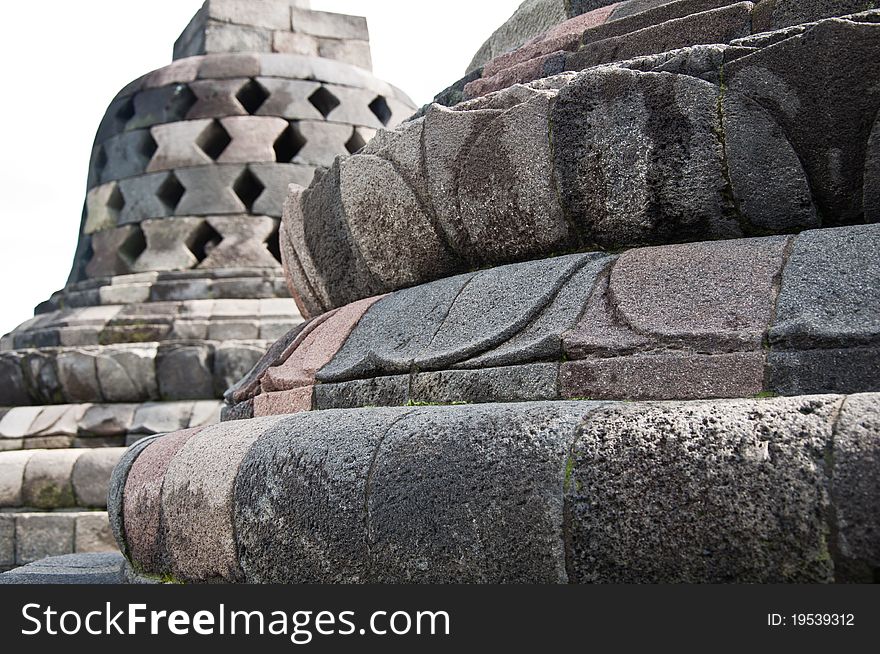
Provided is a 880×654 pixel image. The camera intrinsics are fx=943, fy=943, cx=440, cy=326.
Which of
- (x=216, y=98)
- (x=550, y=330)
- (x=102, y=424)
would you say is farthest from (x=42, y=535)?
(x=550, y=330)

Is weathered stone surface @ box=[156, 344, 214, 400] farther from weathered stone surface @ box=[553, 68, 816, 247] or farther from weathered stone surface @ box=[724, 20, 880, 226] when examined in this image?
weathered stone surface @ box=[724, 20, 880, 226]

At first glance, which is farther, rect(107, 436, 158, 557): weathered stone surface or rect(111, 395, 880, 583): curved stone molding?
rect(107, 436, 158, 557): weathered stone surface

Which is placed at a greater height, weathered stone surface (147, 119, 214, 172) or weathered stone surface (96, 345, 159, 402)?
weathered stone surface (147, 119, 214, 172)

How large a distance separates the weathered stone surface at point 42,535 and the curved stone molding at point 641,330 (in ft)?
13.4

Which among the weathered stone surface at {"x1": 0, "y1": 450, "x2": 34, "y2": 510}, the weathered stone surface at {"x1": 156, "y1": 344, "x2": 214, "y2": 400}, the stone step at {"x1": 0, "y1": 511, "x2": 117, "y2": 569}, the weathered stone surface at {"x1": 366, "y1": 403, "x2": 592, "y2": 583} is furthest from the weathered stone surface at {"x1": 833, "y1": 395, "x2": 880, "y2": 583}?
the weathered stone surface at {"x1": 0, "y1": 450, "x2": 34, "y2": 510}

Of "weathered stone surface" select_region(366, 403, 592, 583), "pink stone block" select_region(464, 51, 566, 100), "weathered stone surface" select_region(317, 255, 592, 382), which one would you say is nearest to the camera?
"weathered stone surface" select_region(366, 403, 592, 583)

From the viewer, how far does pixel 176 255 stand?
8711 mm

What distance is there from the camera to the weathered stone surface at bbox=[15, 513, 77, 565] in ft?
21.6

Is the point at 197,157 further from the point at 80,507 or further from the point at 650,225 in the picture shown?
the point at 650,225

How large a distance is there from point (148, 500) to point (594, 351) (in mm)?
1560

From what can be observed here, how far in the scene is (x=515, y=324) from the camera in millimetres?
2729

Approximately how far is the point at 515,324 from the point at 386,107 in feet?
24.9

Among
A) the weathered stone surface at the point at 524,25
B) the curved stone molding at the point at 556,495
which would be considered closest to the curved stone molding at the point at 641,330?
the curved stone molding at the point at 556,495

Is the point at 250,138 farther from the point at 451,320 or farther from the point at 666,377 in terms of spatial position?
the point at 666,377
